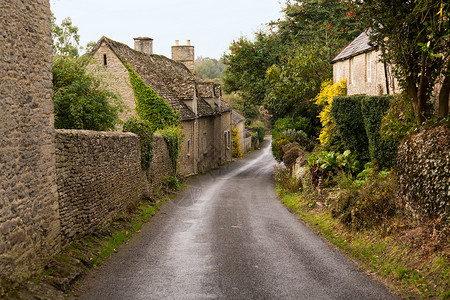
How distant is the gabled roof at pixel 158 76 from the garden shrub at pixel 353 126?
39.8 ft

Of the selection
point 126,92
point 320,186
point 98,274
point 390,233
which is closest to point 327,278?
point 390,233

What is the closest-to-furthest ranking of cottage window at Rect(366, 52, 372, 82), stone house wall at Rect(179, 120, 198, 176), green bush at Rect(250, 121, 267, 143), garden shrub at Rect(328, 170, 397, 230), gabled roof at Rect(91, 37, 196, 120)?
garden shrub at Rect(328, 170, 397, 230) → cottage window at Rect(366, 52, 372, 82) → gabled roof at Rect(91, 37, 196, 120) → stone house wall at Rect(179, 120, 198, 176) → green bush at Rect(250, 121, 267, 143)

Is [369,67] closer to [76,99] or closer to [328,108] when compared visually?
[328,108]

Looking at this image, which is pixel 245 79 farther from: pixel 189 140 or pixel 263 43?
pixel 189 140

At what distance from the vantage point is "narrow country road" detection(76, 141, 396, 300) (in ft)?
27.5

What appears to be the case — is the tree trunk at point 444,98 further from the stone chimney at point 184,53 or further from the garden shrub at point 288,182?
the stone chimney at point 184,53

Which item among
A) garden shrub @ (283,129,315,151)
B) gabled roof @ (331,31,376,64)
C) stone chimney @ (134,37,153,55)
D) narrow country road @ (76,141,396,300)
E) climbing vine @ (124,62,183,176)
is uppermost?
stone chimney @ (134,37,153,55)

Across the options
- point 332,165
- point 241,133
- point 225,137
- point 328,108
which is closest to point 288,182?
point 328,108

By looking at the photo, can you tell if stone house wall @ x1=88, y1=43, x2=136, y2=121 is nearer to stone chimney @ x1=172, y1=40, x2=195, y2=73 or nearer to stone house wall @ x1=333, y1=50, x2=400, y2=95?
stone house wall @ x1=333, y1=50, x2=400, y2=95

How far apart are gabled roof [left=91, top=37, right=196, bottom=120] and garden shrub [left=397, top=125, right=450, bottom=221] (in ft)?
61.5

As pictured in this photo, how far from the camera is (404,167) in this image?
428 inches

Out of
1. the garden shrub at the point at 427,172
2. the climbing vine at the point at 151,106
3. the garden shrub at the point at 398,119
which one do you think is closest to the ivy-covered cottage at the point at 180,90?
the climbing vine at the point at 151,106

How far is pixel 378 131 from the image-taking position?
A: 1486 centimetres

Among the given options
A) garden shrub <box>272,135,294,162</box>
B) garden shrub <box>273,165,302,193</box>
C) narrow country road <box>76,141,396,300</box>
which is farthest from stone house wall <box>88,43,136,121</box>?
narrow country road <box>76,141,396,300</box>
